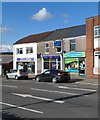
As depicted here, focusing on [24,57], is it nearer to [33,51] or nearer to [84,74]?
[33,51]

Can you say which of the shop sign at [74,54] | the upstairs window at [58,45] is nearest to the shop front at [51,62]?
the upstairs window at [58,45]

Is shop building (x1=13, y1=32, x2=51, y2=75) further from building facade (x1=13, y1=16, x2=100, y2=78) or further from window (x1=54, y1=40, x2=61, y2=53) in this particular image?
window (x1=54, y1=40, x2=61, y2=53)

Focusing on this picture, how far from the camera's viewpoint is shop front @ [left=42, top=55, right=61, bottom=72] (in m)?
43.5

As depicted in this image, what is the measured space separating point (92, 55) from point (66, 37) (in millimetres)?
7237

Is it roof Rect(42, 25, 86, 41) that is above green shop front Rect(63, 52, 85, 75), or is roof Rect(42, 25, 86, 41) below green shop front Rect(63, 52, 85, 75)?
above

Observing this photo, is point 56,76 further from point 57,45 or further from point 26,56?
point 26,56

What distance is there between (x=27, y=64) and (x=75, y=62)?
41.8 ft

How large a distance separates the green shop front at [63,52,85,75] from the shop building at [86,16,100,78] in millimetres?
2094

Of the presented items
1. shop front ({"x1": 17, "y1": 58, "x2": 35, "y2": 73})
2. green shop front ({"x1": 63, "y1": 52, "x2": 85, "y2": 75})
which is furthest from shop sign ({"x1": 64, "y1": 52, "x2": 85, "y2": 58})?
shop front ({"x1": 17, "y1": 58, "x2": 35, "y2": 73})

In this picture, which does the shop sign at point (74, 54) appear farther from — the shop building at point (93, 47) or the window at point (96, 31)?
the window at point (96, 31)

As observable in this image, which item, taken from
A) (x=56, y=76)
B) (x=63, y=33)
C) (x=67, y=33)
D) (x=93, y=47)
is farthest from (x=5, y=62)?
(x=56, y=76)

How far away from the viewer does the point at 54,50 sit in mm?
44031

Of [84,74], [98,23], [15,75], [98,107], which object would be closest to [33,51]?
[15,75]

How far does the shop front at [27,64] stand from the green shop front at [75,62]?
894 cm
